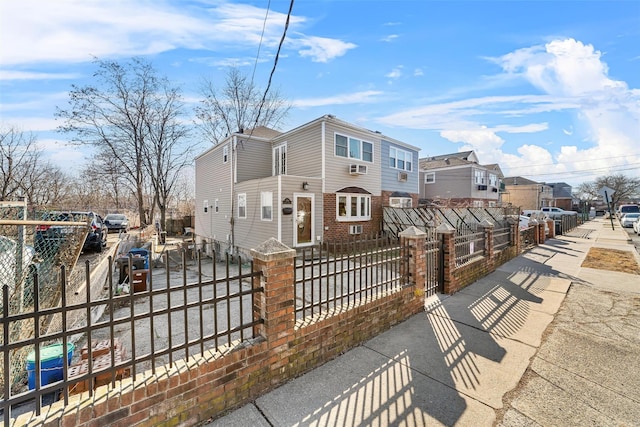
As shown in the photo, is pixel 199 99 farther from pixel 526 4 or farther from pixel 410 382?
pixel 410 382

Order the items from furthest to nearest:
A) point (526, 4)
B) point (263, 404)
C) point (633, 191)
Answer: point (633, 191)
point (526, 4)
point (263, 404)

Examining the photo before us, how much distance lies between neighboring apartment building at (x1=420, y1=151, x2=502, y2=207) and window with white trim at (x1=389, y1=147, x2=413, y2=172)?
24.2 feet

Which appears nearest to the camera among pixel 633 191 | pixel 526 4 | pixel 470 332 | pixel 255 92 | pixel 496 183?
pixel 470 332

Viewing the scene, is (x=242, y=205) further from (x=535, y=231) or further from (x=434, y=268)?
(x=535, y=231)

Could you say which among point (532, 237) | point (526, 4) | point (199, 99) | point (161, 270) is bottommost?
point (161, 270)

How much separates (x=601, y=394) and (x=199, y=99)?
27.6 m

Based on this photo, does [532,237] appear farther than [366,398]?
Yes

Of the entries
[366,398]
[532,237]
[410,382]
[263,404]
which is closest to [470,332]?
[410,382]

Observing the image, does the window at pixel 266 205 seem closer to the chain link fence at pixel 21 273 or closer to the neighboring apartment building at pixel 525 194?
the chain link fence at pixel 21 273

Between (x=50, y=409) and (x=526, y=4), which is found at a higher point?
(x=526, y=4)

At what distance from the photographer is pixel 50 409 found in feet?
5.97

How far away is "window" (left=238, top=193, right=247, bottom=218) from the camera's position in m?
13.2

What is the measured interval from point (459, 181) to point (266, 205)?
792 inches

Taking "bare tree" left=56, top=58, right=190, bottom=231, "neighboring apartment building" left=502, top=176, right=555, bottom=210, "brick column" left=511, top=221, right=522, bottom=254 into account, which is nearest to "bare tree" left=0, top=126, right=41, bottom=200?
"bare tree" left=56, top=58, right=190, bottom=231
